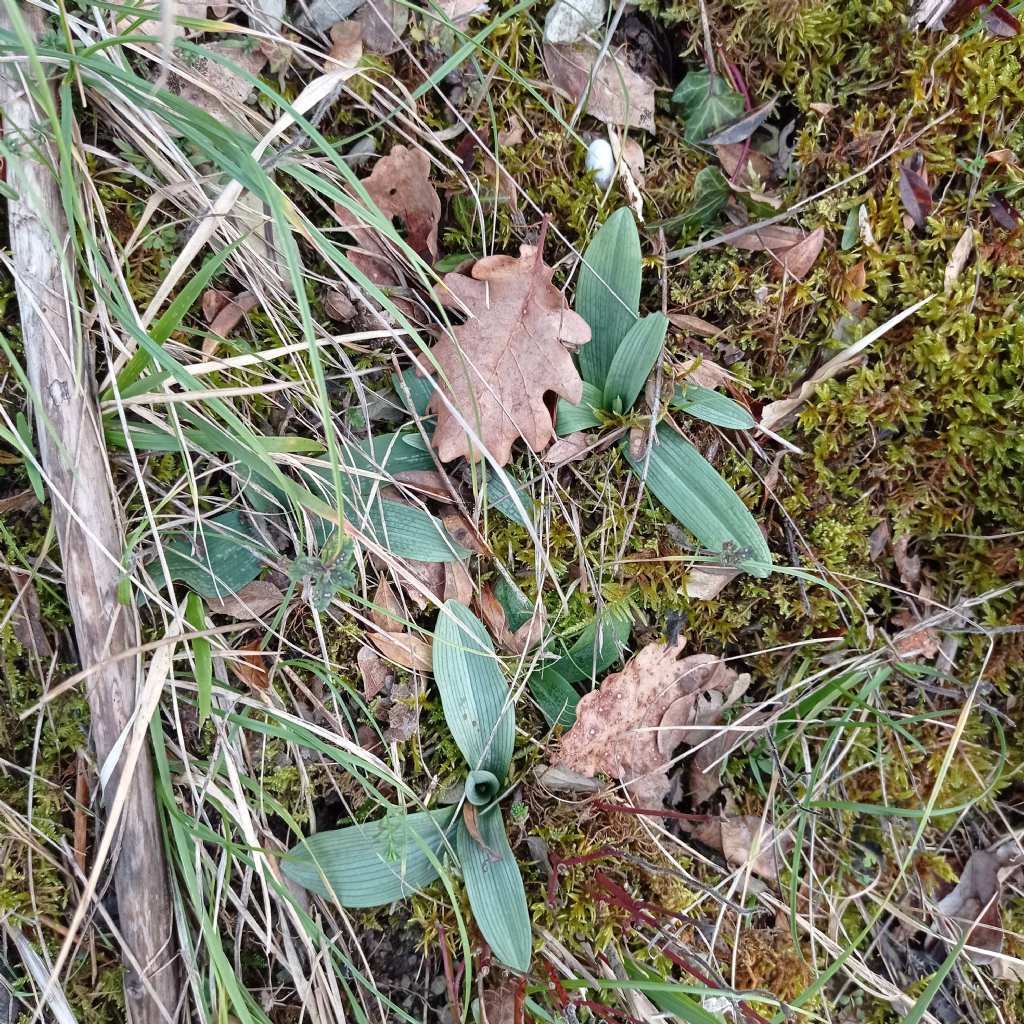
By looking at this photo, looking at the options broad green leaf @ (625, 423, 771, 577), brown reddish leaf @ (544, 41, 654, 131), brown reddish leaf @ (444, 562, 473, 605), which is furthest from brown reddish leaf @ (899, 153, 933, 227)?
brown reddish leaf @ (444, 562, 473, 605)

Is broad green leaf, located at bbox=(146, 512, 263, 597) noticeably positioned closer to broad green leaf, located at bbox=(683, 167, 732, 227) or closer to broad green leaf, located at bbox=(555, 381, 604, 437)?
broad green leaf, located at bbox=(555, 381, 604, 437)

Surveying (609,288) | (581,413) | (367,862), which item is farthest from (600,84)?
(367,862)

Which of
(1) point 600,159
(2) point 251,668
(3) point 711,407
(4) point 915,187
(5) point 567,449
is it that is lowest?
(2) point 251,668

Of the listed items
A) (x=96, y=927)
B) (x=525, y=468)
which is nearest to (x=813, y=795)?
(x=525, y=468)

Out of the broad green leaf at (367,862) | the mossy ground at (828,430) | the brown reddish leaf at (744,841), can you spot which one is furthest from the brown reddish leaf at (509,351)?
the brown reddish leaf at (744,841)

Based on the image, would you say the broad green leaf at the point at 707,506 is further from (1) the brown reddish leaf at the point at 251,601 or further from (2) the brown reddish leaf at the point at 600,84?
(1) the brown reddish leaf at the point at 251,601

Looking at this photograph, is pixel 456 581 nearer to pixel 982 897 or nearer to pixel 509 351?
pixel 509 351

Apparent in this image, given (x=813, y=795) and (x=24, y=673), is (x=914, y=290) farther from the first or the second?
(x=24, y=673)
